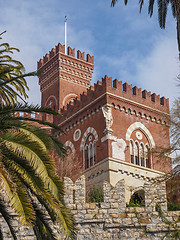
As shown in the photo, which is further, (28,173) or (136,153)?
(136,153)

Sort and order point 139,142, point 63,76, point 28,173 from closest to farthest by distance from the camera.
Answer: point 28,173 → point 139,142 → point 63,76

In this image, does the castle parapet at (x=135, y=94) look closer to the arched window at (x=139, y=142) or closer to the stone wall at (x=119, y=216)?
the arched window at (x=139, y=142)

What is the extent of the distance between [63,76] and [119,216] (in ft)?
76.7

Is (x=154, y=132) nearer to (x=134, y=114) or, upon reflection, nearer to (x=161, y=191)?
(x=134, y=114)

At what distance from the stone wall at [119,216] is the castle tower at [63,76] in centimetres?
2116

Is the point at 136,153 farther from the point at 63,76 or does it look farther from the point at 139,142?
the point at 63,76

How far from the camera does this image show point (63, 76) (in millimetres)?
37688

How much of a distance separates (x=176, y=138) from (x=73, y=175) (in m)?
7.93

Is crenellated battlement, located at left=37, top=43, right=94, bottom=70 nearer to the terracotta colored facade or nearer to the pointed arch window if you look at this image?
the terracotta colored facade

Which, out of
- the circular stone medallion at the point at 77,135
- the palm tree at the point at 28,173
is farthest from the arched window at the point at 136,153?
the palm tree at the point at 28,173

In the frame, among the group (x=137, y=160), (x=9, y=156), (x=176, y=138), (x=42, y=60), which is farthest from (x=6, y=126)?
(x=42, y=60)

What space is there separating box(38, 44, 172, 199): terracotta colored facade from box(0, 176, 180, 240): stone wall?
1149 cm

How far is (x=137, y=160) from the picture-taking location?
2950 centimetres

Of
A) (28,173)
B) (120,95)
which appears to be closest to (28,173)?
(28,173)
